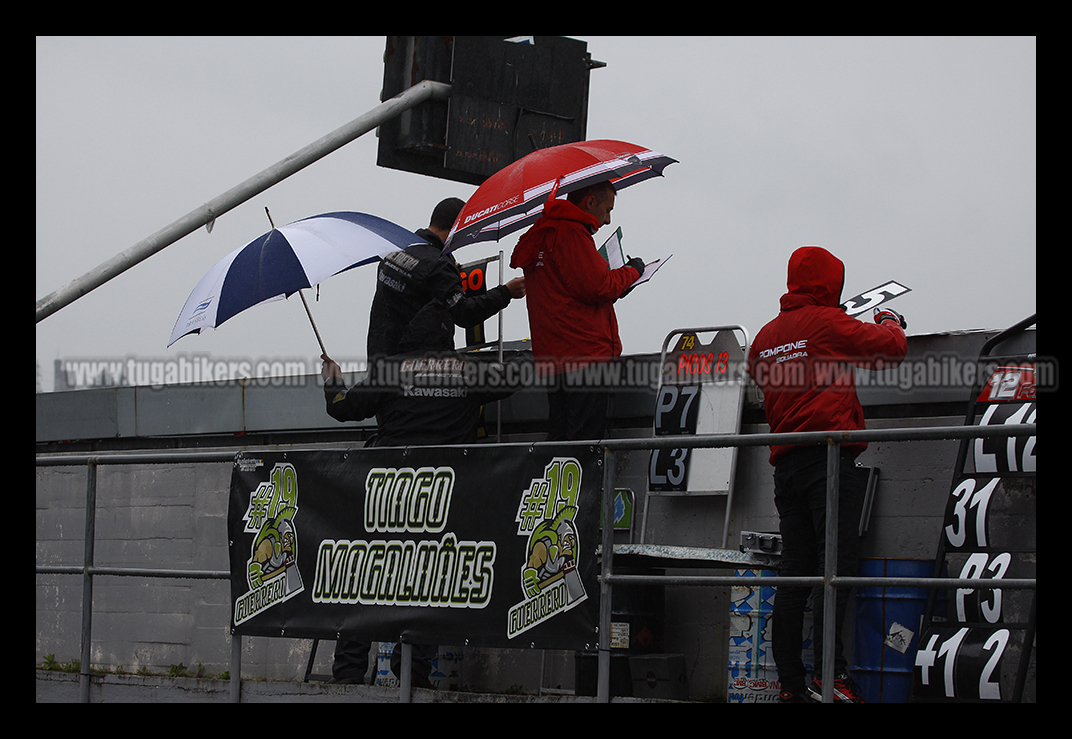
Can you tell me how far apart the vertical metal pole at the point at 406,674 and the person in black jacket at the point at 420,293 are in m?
1.65

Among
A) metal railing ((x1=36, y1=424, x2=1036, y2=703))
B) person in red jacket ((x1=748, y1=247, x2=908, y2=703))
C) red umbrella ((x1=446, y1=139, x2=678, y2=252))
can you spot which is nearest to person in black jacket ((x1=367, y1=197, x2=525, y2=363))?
red umbrella ((x1=446, y1=139, x2=678, y2=252))

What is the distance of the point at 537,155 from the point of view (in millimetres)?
6492

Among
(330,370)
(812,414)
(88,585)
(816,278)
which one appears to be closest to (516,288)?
(330,370)

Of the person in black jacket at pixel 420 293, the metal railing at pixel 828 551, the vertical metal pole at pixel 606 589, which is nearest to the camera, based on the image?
the metal railing at pixel 828 551

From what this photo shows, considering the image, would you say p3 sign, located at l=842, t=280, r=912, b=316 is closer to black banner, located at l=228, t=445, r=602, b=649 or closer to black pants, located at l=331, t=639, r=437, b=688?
black banner, located at l=228, t=445, r=602, b=649

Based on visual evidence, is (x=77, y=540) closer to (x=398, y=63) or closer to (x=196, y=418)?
(x=196, y=418)

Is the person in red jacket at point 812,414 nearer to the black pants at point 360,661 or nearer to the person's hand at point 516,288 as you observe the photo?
the person's hand at point 516,288

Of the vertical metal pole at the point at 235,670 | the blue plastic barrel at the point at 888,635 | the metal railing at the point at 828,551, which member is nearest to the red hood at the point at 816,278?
the metal railing at the point at 828,551

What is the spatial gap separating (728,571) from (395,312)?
2.21 metres

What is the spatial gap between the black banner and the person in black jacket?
2.81 feet

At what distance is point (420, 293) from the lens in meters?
6.38

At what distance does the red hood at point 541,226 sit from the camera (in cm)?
621

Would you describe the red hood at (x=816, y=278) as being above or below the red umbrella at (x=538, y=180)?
below

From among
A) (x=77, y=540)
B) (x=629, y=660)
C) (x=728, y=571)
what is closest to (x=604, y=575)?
(x=629, y=660)
